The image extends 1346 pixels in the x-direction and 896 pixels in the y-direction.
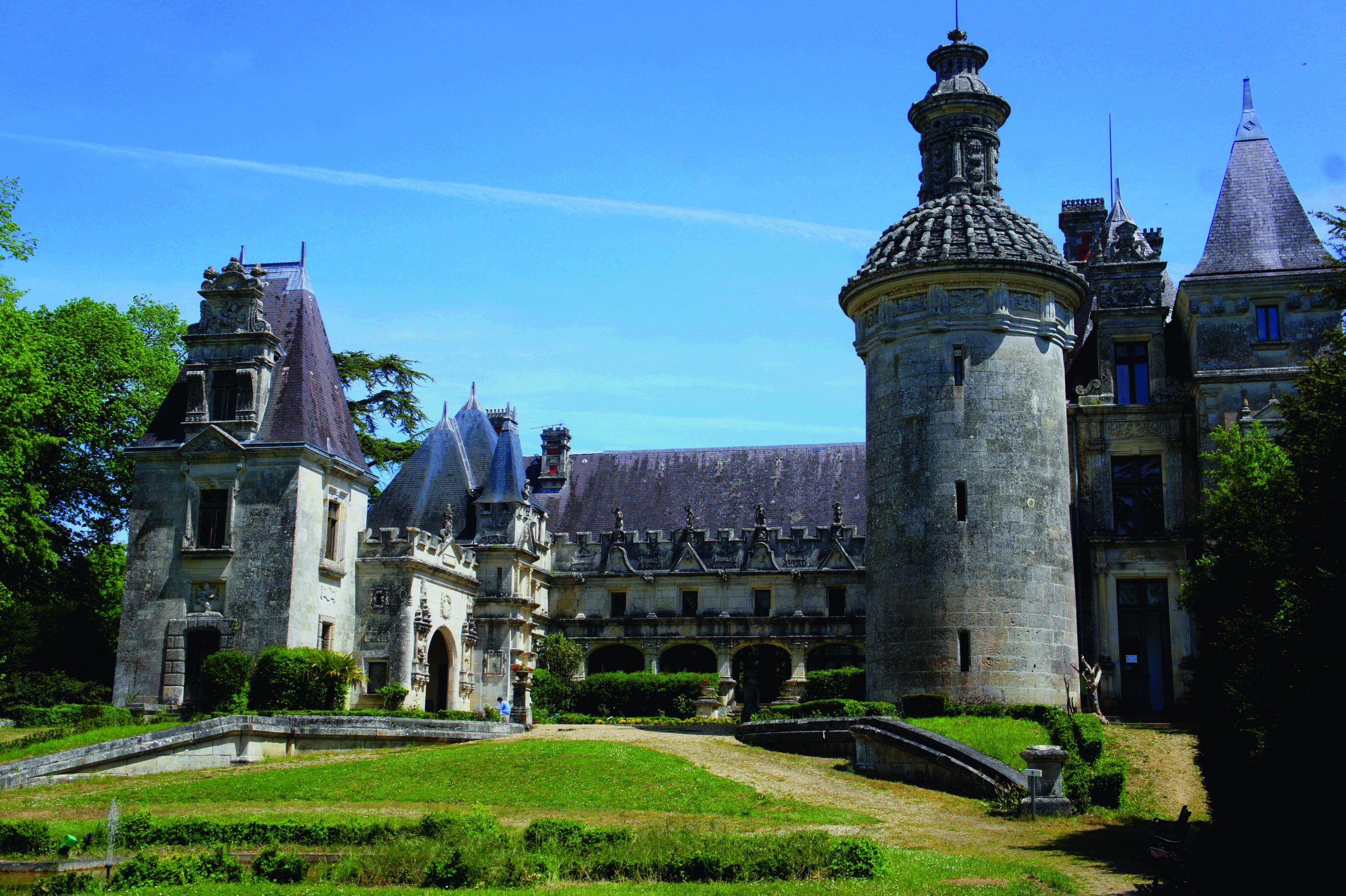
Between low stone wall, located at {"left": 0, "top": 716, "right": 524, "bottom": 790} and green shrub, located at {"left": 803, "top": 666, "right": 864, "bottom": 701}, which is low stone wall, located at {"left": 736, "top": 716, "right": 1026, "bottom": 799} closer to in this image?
low stone wall, located at {"left": 0, "top": 716, "right": 524, "bottom": 790}

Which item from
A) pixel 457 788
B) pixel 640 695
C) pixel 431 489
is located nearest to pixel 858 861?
pixel 457 788

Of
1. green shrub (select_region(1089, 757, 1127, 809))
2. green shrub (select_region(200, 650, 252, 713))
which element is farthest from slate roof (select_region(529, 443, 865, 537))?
green shrub (select_region(1089, 757, 1127, 809))

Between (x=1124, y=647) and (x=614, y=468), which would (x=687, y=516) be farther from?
(x=1124, y=647)

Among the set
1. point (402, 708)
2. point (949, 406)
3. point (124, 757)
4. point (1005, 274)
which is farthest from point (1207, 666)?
point (402, 708)

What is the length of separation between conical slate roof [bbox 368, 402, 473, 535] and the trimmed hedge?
847 inches

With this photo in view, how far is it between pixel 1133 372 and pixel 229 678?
24.1m

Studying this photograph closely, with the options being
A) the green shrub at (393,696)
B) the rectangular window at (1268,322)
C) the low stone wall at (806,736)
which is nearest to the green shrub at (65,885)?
the low stone wall at (806,736)

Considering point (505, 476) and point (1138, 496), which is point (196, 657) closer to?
point (505, 476)

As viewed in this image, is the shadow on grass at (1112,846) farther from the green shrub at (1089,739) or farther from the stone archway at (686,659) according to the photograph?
the stone archway at (686,659)

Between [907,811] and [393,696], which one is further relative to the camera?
[393,696]

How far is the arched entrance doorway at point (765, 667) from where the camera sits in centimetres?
4634

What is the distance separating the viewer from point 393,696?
33.5m

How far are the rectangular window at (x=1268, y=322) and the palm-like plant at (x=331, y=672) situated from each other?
2390 cm

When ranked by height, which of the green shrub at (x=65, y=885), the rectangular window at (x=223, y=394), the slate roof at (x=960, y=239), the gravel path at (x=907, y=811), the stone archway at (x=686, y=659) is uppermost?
the slate roof at (x=960, y=239)
